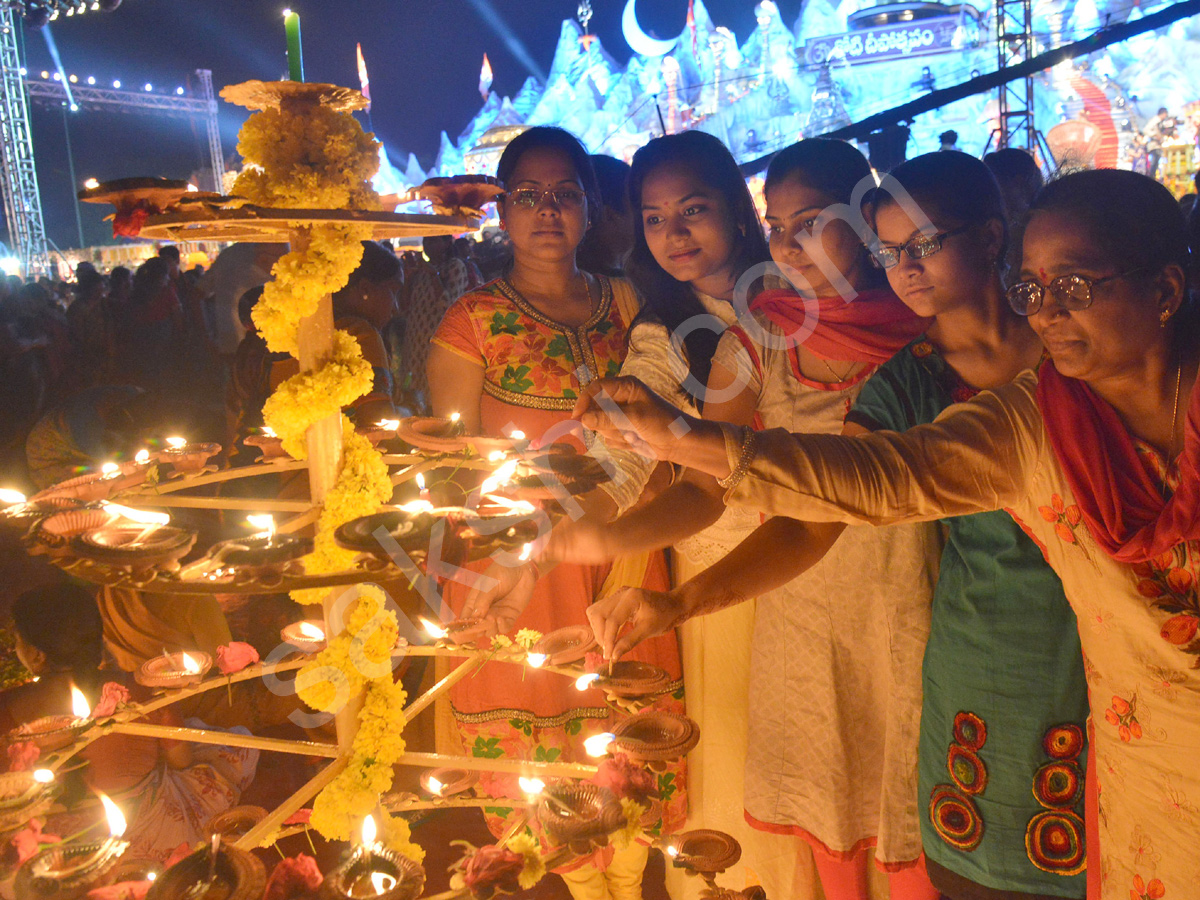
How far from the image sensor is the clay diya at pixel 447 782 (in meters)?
1.52

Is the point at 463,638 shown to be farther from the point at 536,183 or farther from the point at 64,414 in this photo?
the point at 64,414

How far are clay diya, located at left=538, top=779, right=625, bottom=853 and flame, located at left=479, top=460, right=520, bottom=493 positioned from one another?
41 centimetres

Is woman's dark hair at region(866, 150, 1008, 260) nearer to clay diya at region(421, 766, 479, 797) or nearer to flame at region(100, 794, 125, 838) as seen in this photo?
clay diya at region(421, 766, 479, 797)

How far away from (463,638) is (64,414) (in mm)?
2594

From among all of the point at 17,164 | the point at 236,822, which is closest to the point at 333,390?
the point at 236,822

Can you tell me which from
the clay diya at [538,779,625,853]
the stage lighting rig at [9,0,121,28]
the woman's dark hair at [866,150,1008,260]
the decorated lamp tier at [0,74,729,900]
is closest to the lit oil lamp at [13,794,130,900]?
the decorated lamp tier at [0,74,729,900]

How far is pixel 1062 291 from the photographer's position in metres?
1.01

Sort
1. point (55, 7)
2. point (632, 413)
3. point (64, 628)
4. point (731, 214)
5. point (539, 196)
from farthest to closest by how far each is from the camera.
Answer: point (55, 7) < point (64, 628) < point (539, 196) < point (731, 214) < point (632, 413)

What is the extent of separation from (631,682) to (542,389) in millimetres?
1050

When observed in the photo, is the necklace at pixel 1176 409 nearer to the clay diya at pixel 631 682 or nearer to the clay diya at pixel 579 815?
the clay diya at pixel 631 682

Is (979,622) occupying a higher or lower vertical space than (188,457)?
lower

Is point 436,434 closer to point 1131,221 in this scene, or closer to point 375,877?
point 375,877

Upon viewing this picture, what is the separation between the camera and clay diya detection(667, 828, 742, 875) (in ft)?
3.58

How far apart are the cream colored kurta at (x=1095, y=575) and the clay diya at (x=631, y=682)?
0.95ft
